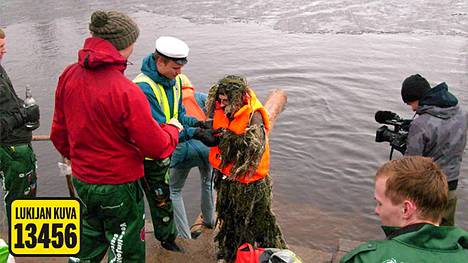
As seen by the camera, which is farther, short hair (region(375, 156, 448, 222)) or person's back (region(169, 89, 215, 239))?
person's back (region(169, 89, 215, 239))

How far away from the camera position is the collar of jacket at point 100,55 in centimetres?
305

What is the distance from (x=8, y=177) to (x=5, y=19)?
558 inches

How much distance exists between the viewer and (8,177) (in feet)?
15.3

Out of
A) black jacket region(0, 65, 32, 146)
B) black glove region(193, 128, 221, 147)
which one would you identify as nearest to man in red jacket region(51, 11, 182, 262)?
black glove region(193, 128, 221, 147)

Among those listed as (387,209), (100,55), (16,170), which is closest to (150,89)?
(100,55)

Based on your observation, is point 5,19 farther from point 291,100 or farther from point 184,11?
point 291,100

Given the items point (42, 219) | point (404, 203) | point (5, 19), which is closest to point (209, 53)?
point (5, 19)

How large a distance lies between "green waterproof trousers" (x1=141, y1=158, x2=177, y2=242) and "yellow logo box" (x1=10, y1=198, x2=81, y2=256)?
633mm

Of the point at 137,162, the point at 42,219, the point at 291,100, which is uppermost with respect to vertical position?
the point at 137,162

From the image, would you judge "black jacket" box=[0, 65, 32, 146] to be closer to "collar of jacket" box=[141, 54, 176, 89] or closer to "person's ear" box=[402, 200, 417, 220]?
"collar of jacket" box=[141, 54, 176, 89]

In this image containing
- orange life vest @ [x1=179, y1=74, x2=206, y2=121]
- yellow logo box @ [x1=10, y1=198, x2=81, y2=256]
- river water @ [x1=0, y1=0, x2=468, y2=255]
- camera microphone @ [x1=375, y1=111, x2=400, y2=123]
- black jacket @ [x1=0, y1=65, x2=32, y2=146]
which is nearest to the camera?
yellow logo box @ [x1=10, y1=198, x2=81, y2=256]

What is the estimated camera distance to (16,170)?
4.66 metres

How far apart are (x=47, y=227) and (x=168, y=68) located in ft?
5.11

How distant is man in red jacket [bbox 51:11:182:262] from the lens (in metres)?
3.12
